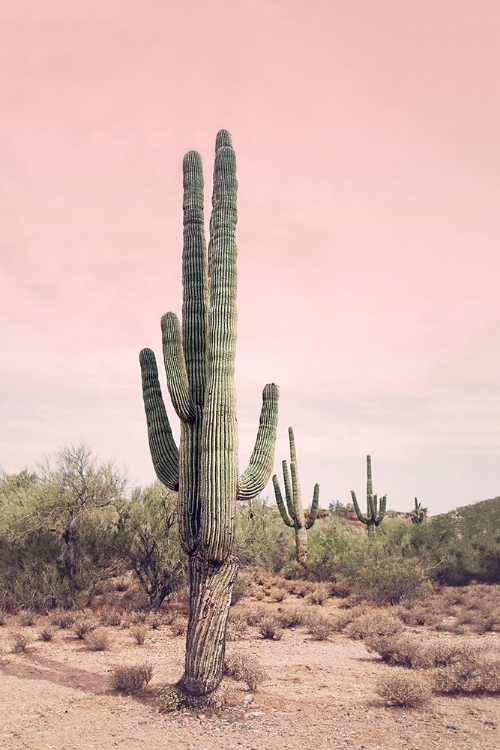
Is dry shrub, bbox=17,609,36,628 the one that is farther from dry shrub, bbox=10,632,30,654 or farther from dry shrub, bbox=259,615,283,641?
dry shrub, bbox=259,615,283,641

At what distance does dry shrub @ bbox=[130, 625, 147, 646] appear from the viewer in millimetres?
11992

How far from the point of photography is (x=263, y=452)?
30.3ft

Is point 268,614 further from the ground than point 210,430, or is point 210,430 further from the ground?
point 210,430

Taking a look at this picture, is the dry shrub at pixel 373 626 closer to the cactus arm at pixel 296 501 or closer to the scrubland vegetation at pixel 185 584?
the scrubland vegetation at pixel 185 584

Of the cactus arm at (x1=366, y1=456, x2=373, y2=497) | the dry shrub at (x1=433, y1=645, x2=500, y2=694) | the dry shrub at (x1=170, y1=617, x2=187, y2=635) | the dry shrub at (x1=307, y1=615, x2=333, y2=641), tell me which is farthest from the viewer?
the cactus arm at (x1=366, y1=456, x2=373, y2=497)

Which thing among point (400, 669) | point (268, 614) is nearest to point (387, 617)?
point (268, 614)

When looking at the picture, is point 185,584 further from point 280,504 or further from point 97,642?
point 280,504

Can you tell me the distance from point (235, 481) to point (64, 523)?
31.9 ft

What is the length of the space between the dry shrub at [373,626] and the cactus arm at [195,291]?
7149mm

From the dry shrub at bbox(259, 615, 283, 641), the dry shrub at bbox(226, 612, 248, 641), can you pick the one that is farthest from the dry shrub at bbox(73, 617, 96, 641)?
the dry shrub at bbox(259, 615, 283, 641)

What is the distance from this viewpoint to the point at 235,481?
26.8 feet

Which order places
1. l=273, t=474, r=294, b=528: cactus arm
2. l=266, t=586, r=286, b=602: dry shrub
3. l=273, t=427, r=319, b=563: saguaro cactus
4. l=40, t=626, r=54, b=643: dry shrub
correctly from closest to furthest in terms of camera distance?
1. l=40, t=626, r=54, b=643: dry shrub
2. l=266, t=586, r=286, b=602: dry shrub
3. l=273, t=427, r=319, b=563: saguaro cactus
4. l=273, t=474, r=294, b=528: cactus arm

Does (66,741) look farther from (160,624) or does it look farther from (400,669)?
(160,624)

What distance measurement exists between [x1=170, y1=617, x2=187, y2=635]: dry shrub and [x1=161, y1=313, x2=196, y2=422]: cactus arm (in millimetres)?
6864
